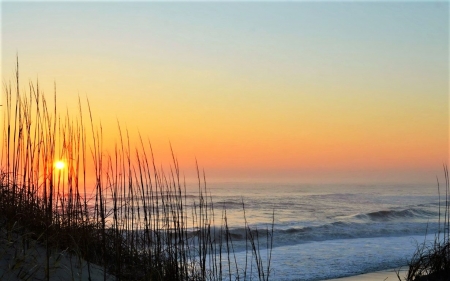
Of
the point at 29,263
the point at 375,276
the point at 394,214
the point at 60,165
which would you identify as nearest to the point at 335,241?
the point at 375,276

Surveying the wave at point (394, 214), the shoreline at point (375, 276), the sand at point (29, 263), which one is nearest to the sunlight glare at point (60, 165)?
the sand at point (29, 263)

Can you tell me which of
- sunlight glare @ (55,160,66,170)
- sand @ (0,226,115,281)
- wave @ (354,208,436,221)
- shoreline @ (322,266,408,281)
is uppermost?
sunlight glare @ (55,160,66,170)

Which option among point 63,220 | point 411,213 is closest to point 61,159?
point 63,220

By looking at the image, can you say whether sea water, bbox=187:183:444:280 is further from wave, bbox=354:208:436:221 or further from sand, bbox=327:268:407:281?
sand, bbox=327:268:407:281

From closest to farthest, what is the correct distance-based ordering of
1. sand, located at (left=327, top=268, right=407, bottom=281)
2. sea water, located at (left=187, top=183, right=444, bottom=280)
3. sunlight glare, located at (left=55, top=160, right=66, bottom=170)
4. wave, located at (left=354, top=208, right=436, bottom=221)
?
sunlight glare, located at (left=55, top=160, right=66, bottom=170), sand, located at (left=327, top=268, right=407, bottom=281), sea water, located at (left=187, top=183, right=444, bottom=280), wave, located at (left=354, top=208, right=436, bottom=221)

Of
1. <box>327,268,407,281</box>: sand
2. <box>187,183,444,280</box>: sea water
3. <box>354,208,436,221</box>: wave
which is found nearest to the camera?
<box>327,268,407,281</box>: sand

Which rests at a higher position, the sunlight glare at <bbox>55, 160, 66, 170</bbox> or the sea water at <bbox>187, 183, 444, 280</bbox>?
the sunlight glare at <bbox>55, 160, 66, 170</bbox>

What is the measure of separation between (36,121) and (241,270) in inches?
142

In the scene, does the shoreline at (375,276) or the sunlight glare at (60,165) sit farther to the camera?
the shoreline at (375,276)

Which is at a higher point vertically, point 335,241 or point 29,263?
point 29,263

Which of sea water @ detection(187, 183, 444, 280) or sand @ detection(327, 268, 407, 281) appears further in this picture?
sea water @ detection(187, 183, 444, 280)

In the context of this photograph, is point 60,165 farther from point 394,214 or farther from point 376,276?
point 394,214

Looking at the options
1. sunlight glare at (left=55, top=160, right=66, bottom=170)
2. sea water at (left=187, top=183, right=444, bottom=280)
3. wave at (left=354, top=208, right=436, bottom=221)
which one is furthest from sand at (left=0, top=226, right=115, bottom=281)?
wave at (left=354, top=208, right=436, bottom=221)

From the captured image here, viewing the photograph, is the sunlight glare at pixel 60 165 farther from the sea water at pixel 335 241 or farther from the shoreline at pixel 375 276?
the shoreline at pixel 375 276
